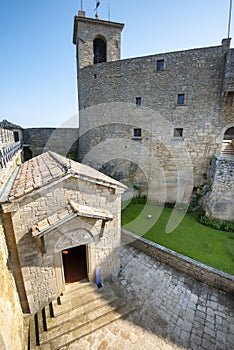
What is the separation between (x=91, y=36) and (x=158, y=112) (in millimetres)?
8619

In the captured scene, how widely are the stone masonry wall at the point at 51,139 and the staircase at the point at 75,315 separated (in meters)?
14.0

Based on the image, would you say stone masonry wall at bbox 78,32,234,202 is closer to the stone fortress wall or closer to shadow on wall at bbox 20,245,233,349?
the stone fortress wall

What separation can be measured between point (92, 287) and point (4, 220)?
3613mm

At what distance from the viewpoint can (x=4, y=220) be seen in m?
4.29

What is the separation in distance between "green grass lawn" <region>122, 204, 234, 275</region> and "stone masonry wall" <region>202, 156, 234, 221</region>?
133cm

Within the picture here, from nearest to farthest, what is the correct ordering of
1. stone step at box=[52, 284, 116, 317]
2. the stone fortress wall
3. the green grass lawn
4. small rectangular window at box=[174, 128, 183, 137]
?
stone step at box=[52, 284, 116, 317]
the green grass lawn
the stone fortress wall
small rectangular window at box=[174, 128, 183, 137]

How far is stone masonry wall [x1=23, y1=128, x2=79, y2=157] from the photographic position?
16.9 m

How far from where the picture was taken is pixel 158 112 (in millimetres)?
12773

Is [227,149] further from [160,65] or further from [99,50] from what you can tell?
[99,50]

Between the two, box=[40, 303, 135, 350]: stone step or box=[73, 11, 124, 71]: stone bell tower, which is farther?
box=[73, 11, 124, 71]: stone bell tower

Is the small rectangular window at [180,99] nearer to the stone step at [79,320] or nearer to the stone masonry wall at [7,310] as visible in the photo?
the stone step at [79,320]

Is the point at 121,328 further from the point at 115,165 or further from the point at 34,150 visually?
the point at 34,150

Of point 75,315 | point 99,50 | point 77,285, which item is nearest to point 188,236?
point 77,285

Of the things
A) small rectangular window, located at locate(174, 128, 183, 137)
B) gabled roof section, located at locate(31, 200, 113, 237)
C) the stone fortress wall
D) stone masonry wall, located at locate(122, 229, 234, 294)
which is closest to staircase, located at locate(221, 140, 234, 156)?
the stone fortress wall
